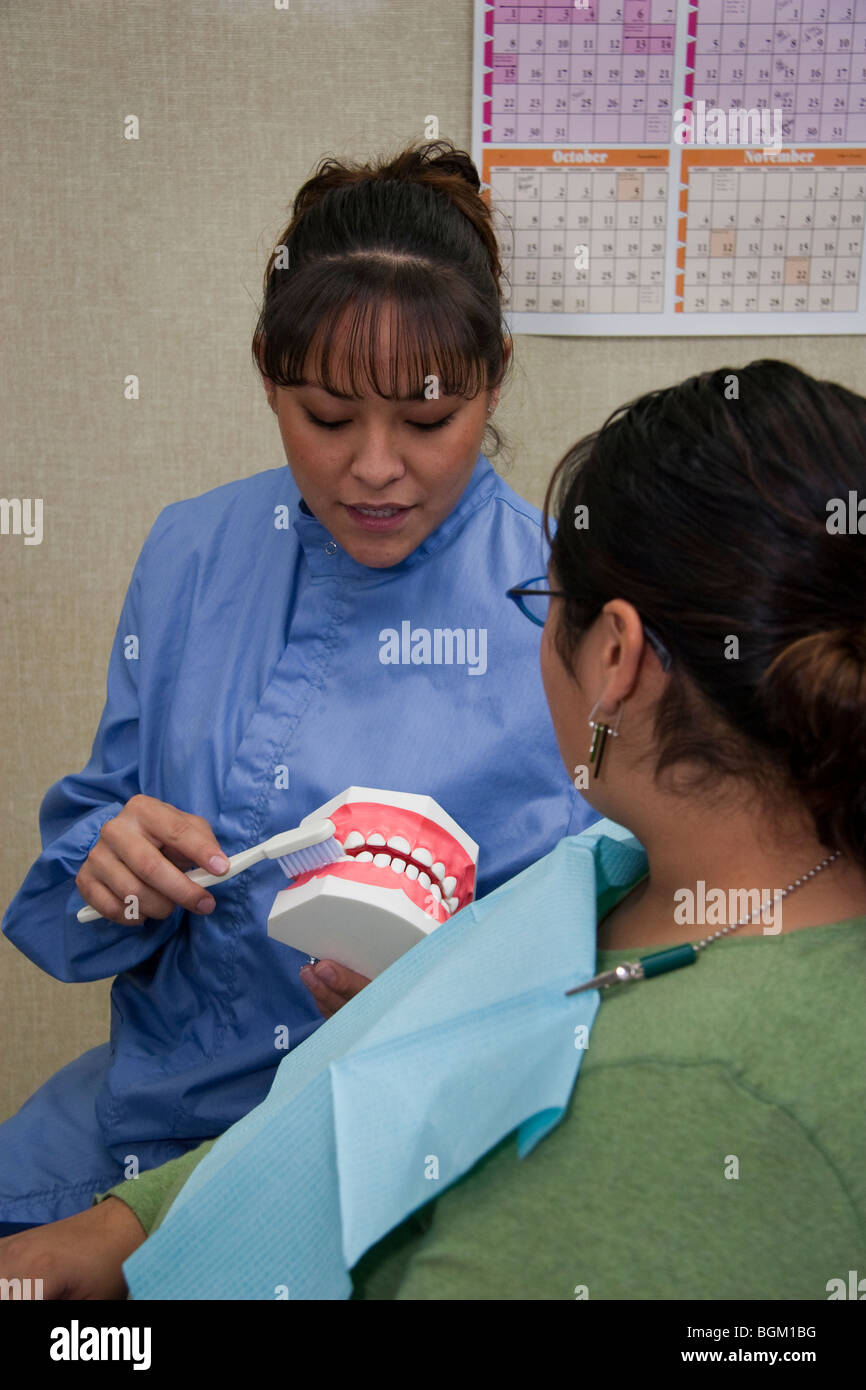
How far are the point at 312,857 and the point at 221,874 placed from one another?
0.11 m

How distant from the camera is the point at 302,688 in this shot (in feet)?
3.95

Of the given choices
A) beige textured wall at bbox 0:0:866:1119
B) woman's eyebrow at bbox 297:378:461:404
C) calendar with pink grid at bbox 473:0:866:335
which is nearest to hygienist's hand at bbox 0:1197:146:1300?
woman's eyebrow at bbox 297:378:461:404

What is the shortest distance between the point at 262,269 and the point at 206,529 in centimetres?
54

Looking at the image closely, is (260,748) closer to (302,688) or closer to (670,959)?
(302,688)

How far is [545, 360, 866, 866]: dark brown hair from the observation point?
25.7 inches

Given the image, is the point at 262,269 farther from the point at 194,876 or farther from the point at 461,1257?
the point at 461,1257

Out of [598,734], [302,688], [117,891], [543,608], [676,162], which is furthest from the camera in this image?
[676,162]

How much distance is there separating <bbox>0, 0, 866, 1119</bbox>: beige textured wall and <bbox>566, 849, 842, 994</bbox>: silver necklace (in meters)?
1.08

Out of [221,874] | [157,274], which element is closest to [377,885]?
[221,874]

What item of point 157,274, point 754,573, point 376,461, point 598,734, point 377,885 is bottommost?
point 377,885

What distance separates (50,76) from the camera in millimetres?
1580

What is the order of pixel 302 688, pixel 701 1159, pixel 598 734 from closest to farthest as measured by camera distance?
pixel 701 1159 < pixel 598 734 < pixel 302 688

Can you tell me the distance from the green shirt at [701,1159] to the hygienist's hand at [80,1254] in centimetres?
36
